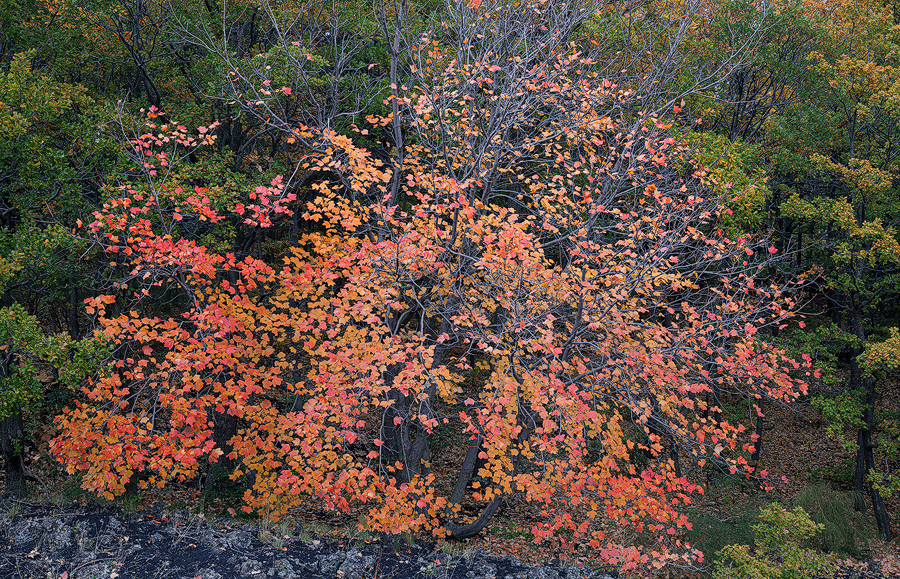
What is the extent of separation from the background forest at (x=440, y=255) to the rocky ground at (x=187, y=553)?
576 millimetres

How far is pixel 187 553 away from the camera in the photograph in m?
6.71

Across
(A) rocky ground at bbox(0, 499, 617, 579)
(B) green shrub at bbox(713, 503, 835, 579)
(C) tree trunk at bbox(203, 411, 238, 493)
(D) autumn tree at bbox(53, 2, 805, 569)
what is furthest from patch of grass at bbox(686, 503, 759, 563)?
(C) tree trunk at bbox(203, 411, 238, 493)

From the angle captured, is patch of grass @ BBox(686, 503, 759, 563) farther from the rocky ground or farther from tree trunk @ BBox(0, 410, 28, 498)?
tree trunk @ BBox(0, 410, 28, 498)

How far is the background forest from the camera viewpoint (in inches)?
301

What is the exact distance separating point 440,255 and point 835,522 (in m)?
11.4

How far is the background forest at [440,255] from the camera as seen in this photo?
25.1ft

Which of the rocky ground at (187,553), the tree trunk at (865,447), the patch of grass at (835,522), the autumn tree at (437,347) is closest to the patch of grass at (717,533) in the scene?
the patch of grass at (835,522)

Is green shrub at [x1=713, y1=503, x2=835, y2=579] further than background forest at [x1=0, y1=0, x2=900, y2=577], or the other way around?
background forest at [x1=0, y1=0, x2=900, y2=577]

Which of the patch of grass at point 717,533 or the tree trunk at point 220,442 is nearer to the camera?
the tree trunk at point 220,442

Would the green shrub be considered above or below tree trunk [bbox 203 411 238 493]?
above

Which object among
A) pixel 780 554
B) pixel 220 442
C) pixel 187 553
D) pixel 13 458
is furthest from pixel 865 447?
pixel 13 458

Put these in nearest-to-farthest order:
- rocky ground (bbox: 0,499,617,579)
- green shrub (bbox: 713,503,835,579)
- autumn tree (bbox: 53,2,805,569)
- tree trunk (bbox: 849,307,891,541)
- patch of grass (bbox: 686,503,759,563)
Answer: rocky ground (bbox: 0,499,617,579), autumn tree (bbox: 53,2,805,569), green shrub (bbox: 713,503,835,579), patch of grass (bbox: 686,503,759,563), tree trunk (bbox: 849,307,891,541)

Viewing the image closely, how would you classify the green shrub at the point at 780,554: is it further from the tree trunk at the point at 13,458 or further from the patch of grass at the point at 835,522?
the tree trunk at the point at 13,458

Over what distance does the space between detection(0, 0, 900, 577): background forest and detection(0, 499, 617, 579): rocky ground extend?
1.89 feet
